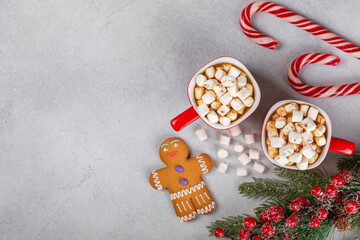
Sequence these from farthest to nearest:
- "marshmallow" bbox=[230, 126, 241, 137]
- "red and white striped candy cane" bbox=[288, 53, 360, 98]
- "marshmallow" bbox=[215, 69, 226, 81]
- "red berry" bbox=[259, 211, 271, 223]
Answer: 1. "marshmallow" bbox=[230, 126, 241, 137]
2. "red and white striped candy cane" bbox=[288, 53, 360, 98]
3. "marshmallow" bbox=[215, 69, 226, 81]
4. "red berry" bbox=[259, 211, 271, 223]

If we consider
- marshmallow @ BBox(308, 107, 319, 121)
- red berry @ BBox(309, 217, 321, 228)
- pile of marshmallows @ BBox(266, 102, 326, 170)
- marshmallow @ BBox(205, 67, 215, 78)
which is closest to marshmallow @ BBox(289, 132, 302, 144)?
pile of marshmallows @ BBox(266, 102, 326, 170)

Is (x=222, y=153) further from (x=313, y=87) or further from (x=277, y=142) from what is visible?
(x=313, y=87)

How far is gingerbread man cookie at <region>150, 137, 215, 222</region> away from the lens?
1.75 metres

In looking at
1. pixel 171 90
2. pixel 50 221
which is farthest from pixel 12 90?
pixel 171 90

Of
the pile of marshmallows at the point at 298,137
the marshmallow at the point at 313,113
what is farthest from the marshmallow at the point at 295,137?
the marshmallow at the point at 313,113

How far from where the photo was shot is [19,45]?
1.83 meters

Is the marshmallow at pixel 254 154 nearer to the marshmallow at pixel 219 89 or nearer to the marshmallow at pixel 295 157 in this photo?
the marshmallow at pixel 295 157

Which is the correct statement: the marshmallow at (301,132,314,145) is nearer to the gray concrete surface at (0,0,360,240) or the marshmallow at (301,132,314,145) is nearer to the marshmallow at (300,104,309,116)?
the marshmallow at (300,104,309,116)

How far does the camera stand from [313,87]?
1.64m

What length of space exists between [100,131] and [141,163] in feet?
0.91

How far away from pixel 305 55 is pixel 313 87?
16 centimetres

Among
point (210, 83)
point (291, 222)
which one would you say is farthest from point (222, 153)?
point (291, 222)

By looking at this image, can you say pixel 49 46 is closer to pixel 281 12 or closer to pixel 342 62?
pixel 281 12

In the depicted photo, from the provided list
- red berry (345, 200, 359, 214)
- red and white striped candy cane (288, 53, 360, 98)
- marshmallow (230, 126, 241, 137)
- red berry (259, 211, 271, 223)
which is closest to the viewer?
red berry (345, 200, 359, 214)
